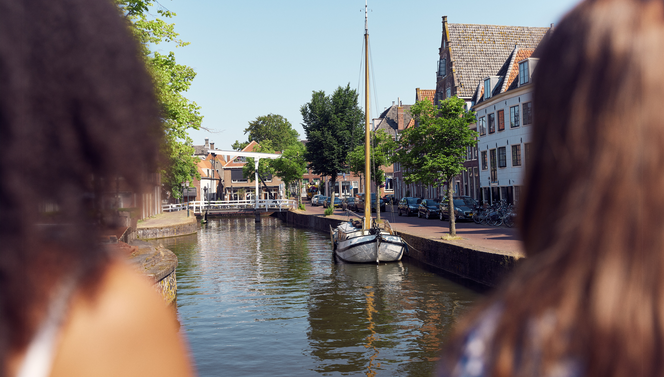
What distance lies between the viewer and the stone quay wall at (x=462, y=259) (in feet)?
46.4

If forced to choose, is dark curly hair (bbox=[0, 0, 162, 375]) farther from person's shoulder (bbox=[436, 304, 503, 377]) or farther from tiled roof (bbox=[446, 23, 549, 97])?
tiled roof (bbox=[446, 23, 549, 97])

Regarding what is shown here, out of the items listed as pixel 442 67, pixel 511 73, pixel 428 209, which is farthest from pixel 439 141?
pixel 442 67

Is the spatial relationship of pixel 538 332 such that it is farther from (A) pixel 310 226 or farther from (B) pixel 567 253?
(A) pixel 310 226

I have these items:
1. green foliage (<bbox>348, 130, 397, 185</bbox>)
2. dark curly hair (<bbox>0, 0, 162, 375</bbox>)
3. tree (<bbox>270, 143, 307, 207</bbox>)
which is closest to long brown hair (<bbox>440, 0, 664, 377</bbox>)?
dark curly hair (<bbox>0, 0, 162, 375</bbox>)

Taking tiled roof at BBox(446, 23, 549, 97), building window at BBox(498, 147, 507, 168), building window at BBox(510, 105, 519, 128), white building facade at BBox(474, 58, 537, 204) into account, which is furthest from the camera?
tiled roof at BBox(446, 23, 549, 97)

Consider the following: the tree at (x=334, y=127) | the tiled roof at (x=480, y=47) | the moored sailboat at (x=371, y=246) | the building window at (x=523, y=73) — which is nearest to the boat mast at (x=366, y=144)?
the moored sailboat at (x=371, y=246)

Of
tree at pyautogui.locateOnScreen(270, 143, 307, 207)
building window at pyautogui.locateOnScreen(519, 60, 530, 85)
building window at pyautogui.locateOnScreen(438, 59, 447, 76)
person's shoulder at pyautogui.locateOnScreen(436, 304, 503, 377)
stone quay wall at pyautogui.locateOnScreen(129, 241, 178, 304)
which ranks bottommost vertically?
stone quay wall at pyautogui.locateOnScreen(129, 241, 178, 304)

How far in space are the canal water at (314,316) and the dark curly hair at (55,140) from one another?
9.00m

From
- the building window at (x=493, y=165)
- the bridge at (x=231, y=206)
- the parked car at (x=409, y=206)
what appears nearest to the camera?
the building window at (x=493, y=165)

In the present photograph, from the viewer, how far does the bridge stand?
5235 cm

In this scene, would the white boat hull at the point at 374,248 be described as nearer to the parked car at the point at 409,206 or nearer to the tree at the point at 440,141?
the tree at the point at 440,141

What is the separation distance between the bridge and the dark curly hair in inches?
2037

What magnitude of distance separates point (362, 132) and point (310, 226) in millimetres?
10903

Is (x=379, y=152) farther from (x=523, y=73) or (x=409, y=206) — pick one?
(x=523, y=73)
